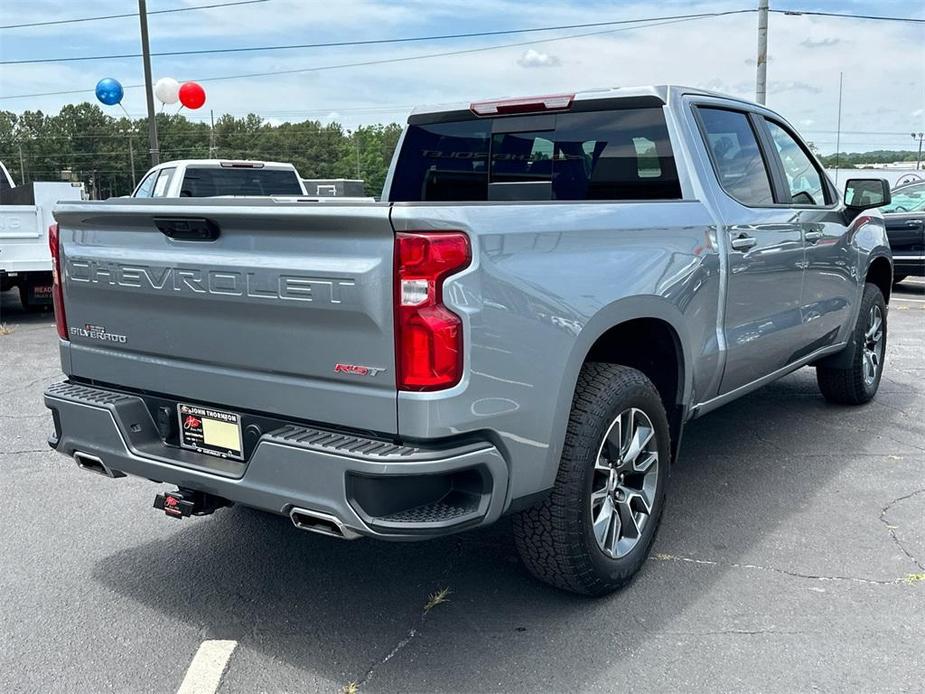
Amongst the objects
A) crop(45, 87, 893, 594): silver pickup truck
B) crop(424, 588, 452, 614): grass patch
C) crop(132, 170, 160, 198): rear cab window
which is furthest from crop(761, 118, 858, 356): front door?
crop(132, 170, 160, 198): rear cab window

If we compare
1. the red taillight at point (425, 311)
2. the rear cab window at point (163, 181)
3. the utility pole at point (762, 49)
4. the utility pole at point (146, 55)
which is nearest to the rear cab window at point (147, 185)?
the rear cab window at point (163, 181)

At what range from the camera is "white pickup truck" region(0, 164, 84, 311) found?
10.6 m

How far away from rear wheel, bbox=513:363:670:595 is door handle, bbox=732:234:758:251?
97 centimetres

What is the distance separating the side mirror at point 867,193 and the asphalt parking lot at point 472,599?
62.5 inches

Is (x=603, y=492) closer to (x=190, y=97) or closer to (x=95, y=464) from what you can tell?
(x=95, y=464)

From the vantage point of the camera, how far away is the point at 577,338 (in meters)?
3.03

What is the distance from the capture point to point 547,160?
4492 mm

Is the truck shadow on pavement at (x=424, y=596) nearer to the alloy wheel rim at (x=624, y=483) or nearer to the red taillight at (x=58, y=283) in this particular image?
the alloy wheel rim at (x=624, y=483)

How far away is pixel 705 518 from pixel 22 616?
297 cm

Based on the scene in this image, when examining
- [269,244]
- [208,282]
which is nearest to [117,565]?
[208,282]

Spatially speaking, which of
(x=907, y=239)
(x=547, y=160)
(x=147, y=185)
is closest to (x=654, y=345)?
(x=547, y=160)

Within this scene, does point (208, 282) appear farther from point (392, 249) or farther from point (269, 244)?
point (392, 249)

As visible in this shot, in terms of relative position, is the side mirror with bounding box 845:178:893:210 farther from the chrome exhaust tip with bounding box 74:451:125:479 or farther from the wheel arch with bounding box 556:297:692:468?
the chrome exhaust tip with bounding box 74:451:125:479

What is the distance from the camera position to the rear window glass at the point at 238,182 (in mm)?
11234
